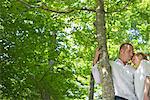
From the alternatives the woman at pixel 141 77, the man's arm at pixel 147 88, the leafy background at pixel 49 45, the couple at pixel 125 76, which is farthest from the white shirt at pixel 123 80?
the leafy background at pixel 49 45

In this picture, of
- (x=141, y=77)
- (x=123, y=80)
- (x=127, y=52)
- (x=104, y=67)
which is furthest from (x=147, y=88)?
(x=104, y=67)

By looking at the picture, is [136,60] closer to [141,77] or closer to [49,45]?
[141,77]

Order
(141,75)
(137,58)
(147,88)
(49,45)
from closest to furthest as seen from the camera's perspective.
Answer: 1. (147,88)
2. (141,75)
3. (137,58)
4. (49,45)

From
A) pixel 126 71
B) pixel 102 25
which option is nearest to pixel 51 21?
pixel 102 25

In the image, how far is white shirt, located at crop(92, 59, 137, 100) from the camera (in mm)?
4609

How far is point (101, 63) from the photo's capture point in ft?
16.0

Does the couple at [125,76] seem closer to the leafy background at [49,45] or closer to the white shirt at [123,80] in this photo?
the white shirt at [123,80]

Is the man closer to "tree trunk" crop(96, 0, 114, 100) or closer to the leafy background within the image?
"tree trunk" crop(96, 0, 114, 100)

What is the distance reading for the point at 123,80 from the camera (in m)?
4.66

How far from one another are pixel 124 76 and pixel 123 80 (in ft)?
0.19

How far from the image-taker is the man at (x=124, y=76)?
15.1 feet

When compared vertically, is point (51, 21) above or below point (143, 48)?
above

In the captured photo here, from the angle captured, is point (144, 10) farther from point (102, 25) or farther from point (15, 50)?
point (102, 25)

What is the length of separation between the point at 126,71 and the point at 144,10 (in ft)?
23.1
